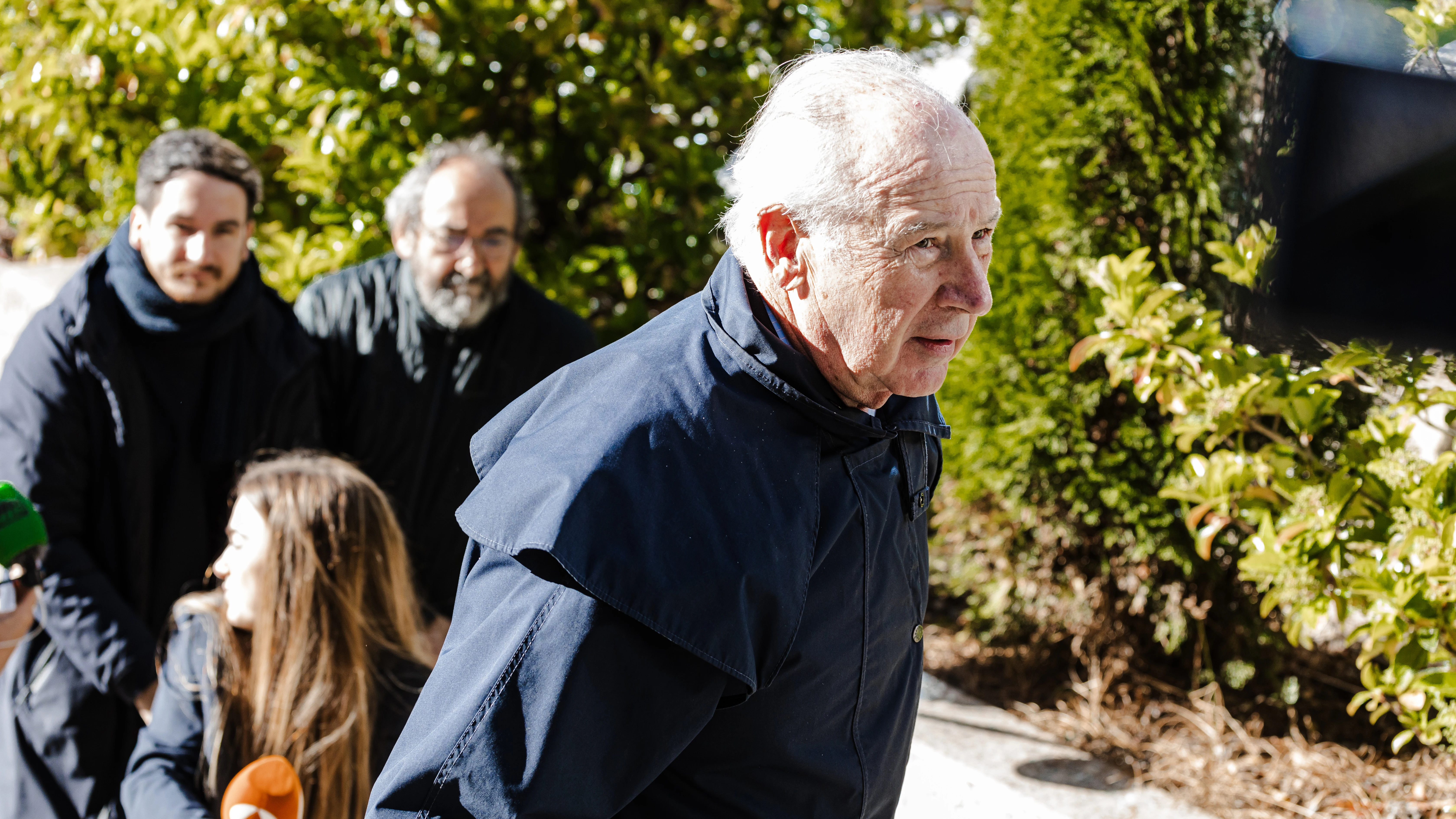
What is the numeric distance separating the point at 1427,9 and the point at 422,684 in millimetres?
2071

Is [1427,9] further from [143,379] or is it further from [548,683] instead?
[143,379]

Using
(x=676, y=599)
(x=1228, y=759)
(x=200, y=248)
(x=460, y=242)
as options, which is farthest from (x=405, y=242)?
(x=1228, y=759)

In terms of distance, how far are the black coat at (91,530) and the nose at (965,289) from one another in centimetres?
202

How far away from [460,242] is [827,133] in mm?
2112

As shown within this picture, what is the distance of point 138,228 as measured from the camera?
274 cm

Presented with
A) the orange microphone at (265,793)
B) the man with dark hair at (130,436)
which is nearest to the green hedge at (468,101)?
the man with dark hair at (130,436)

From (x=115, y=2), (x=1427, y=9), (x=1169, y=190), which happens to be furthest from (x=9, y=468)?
(x=1169, y=190)

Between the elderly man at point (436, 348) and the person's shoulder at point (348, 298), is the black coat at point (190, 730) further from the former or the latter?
the person's shoulder at point (348, 298)

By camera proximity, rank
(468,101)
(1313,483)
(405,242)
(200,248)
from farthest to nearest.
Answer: (468,101)
(405,242)
(200,248)
(1313,483)

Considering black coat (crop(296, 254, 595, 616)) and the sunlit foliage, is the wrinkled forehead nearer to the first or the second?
the sunlit foliage

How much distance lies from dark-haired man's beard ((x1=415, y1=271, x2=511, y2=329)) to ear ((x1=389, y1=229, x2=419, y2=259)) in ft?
0.50

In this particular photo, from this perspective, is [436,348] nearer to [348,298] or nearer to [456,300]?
[456,300]

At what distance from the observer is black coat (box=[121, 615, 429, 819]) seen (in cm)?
198

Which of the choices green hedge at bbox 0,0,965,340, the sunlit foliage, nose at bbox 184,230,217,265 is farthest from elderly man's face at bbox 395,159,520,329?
the sunlit foliage
